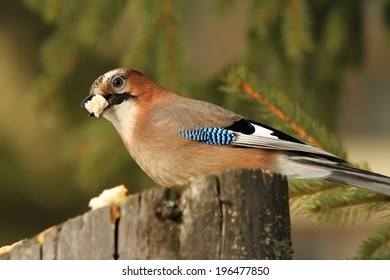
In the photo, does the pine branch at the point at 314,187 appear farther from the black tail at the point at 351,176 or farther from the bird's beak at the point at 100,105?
the bird's beak at the point at 100,105

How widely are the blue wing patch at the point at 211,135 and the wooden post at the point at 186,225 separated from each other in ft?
3.98

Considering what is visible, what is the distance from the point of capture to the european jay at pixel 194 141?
405 centimetres

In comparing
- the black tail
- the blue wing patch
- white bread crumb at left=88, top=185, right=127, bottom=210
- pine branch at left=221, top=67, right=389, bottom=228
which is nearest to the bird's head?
the blue wing patch

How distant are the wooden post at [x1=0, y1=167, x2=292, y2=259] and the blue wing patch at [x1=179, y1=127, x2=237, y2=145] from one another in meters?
1.21

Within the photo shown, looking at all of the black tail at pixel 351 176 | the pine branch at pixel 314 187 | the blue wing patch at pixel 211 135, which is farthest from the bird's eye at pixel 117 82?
the black tail at pixel 351 176

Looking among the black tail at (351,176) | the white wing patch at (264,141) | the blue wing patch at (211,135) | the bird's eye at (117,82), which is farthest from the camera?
the bird's eye at (117,82)

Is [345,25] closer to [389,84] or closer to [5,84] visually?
[5,84]

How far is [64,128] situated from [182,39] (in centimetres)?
330

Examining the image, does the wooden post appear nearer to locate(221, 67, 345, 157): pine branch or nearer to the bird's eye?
locate(221, 67, 345, 157): pine branch

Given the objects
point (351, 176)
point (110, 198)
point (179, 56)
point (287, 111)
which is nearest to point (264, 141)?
point (287, 111)

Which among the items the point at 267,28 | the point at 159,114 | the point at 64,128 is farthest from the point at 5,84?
the point at 159,114

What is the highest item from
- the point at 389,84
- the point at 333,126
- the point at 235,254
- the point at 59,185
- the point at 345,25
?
the point at 389,84

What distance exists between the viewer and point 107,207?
9.43 feet

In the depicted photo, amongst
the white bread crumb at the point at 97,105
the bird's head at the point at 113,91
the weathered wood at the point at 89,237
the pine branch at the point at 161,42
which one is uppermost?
the pine branch at the point at 161,42
